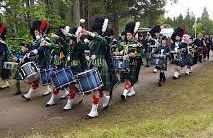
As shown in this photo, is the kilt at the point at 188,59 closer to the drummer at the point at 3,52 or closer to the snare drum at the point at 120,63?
the snare drum at the point at 120,63

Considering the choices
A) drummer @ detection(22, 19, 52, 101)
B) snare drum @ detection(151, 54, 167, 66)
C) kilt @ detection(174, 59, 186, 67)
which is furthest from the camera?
kilt @ detection(174, 59, 186, 67)

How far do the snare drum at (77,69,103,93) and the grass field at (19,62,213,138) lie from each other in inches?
25.7

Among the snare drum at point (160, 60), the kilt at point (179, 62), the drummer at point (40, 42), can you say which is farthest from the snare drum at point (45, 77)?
the kilt at point (179, 62)

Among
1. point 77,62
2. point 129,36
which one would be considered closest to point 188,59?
point 129,36

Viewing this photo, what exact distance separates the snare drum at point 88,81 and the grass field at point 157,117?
65 centimetres

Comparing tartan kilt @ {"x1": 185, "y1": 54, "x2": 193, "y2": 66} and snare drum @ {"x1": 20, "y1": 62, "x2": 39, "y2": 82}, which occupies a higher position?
snare drum @ {"x1": 20, "y1": 62, "x2": 39, "y2": 82}

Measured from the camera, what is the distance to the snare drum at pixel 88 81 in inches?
425

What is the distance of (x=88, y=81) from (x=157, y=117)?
1625 millimetres

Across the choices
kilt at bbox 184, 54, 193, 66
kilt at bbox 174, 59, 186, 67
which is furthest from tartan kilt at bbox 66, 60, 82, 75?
kilt at bbox 184, 54, 193, 66

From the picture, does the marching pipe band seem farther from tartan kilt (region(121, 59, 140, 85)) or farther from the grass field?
the grass field

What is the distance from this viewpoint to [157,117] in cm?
1074

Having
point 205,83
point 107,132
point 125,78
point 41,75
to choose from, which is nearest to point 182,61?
point 205,83

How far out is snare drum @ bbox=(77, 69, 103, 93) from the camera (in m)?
10.8

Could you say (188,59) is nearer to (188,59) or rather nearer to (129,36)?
(188,59)
